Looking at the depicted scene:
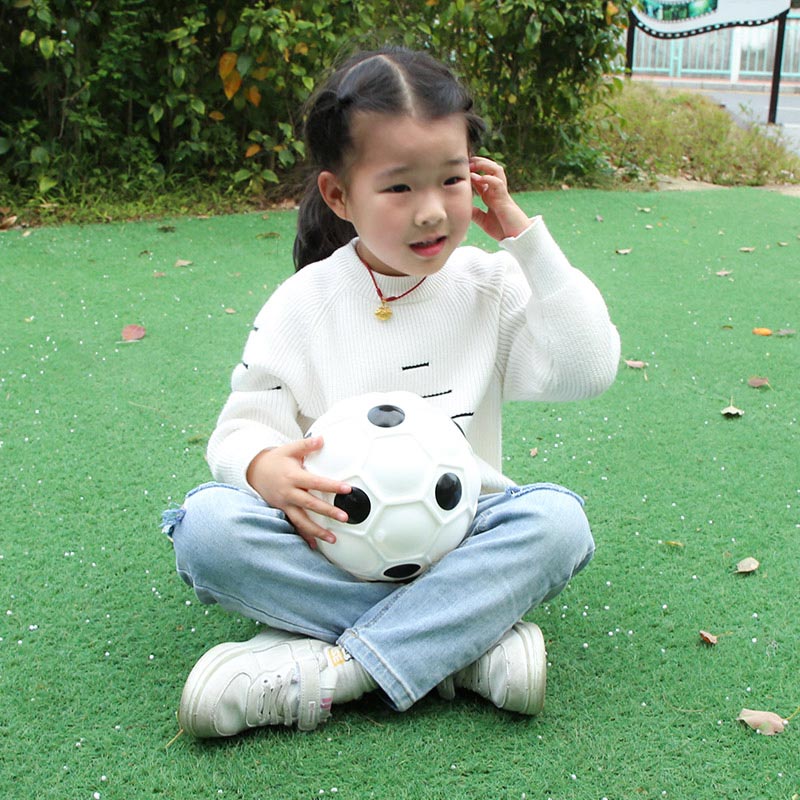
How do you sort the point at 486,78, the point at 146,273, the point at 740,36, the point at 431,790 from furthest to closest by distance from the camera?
1. the point at 740,36
2. the point at 486,78
3. the point at 146,273
4. the point at 431,790

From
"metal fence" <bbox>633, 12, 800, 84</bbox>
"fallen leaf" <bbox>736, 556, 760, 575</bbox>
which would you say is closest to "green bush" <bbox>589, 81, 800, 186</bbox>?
"fallen leaf" <bbox>736, 556, 760, 575</bbox>

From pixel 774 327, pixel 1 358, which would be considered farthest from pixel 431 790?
pixel 774 327

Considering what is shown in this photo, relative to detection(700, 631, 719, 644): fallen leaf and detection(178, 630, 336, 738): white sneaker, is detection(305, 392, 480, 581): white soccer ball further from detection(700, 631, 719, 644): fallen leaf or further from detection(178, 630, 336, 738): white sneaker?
detection(700, 631, 719, 644): fallen leaf

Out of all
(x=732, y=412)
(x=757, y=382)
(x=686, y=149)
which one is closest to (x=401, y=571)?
(x=732, y=412)

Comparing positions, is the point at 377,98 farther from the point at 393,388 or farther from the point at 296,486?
the point at 296,486

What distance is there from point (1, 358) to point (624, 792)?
9.02ft

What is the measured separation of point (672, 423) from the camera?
307cm

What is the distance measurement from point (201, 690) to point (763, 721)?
0.98 m

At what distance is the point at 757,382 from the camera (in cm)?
337

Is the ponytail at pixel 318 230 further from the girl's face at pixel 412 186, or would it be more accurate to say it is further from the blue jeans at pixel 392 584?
the blue jeans at pixel 392 584

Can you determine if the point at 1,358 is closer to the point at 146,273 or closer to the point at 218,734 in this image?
the point at 146,273

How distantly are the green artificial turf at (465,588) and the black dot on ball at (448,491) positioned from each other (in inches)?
14.8

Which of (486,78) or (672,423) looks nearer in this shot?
(672,423)

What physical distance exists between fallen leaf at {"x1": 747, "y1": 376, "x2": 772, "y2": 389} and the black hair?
1.75 metres
